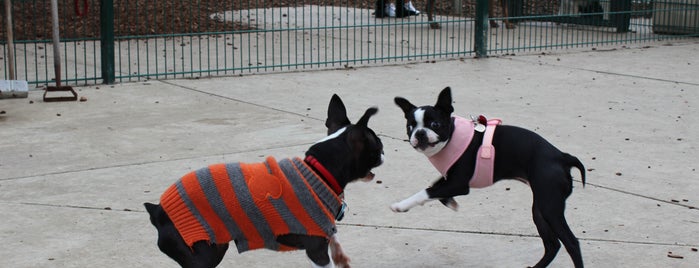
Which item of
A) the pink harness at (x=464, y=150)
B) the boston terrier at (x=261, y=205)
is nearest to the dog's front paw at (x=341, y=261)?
the boston terrier at (x=261, y=205)

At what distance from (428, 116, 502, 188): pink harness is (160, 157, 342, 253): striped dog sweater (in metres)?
0.79

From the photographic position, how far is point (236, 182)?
380cm

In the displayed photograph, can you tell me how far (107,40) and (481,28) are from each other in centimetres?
437

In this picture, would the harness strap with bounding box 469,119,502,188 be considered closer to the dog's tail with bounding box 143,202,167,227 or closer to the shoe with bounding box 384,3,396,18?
the dog's tail with bounding box 143,202,167,227

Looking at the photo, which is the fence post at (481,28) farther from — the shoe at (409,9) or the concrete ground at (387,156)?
the shoe at (409,9)

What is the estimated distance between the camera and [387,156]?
682 centimetres

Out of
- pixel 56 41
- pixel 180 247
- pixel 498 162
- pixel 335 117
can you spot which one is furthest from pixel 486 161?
pixel 56 41

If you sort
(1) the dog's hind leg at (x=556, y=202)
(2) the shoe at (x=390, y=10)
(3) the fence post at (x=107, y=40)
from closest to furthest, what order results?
(1) the dog's hind leg at (x=556, y=202), (3) the fence post at (x=107, y=40), (2) the shoe at (x=390, y=10)

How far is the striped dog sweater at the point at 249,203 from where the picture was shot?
149 inches

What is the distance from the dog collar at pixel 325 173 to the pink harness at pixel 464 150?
743mm

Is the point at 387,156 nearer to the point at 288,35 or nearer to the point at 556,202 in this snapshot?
the point at 556,202

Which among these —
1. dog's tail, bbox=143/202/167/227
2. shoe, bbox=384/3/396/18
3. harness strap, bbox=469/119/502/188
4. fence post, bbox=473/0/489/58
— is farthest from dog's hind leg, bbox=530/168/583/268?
shoe, bbox=384/3/396/18

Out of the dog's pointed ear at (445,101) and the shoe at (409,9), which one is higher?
the shoe at (409,9)

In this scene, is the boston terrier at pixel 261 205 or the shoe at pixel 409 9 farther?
the shoe at pixel 409 9
